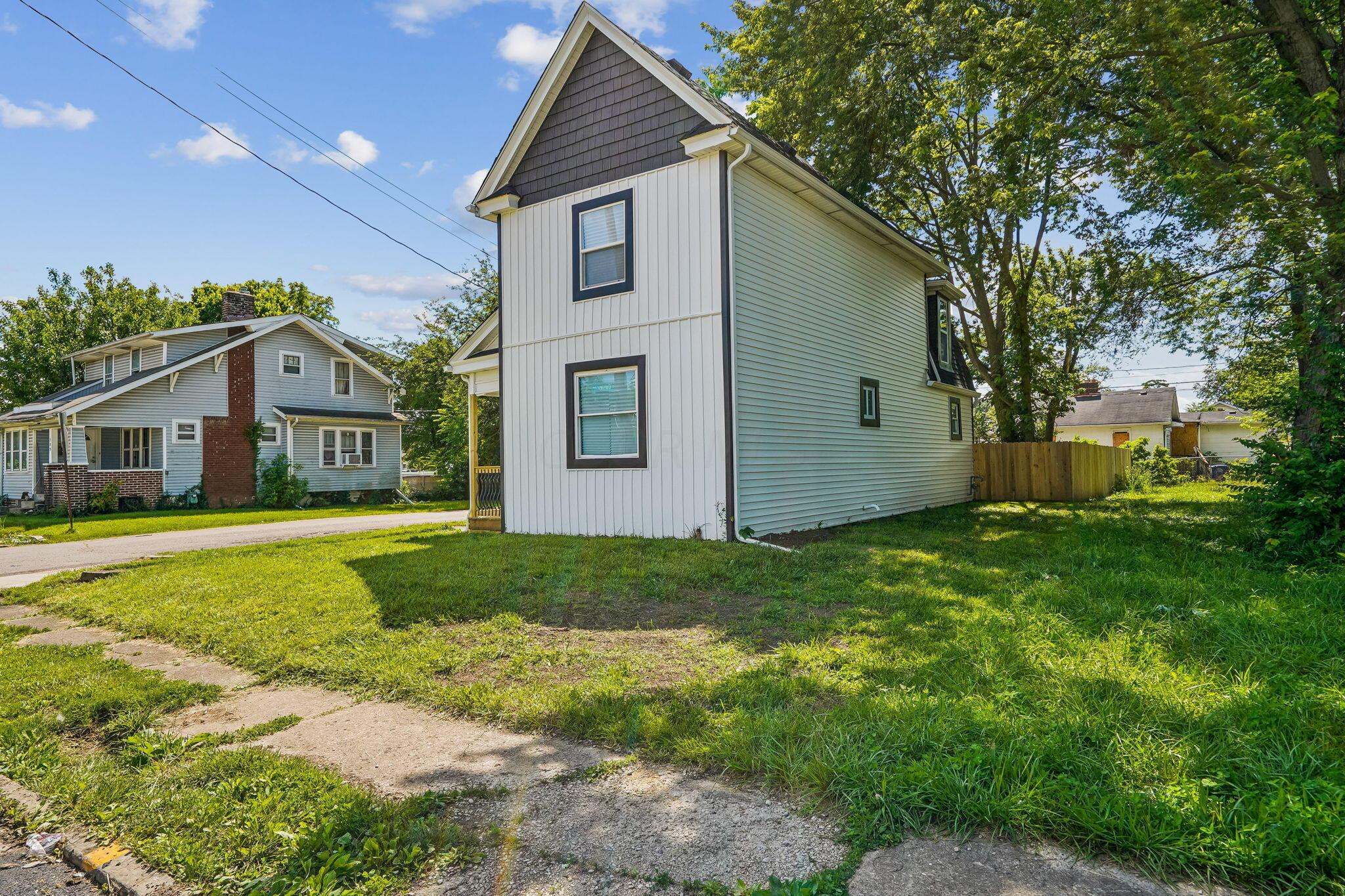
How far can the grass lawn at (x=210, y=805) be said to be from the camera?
2295mm

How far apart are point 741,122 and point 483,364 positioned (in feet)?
20.2

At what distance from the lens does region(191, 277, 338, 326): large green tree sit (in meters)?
44.1

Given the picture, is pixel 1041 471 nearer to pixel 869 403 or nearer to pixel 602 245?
pixel 869 403

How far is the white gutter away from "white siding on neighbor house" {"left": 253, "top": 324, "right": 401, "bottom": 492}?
20390 millimetres

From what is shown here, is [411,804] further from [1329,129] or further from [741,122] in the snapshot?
[1329,129]

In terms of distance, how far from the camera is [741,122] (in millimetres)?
9328

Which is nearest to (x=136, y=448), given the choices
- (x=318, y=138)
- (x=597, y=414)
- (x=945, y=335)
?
(x=318, y=138)

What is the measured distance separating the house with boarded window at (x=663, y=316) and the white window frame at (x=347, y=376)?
16.4m

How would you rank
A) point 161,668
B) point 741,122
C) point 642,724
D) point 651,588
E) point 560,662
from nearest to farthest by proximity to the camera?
1. point 642,724
2. point 560,662
3. point 161,668
4. point 651,588
5. point 741,122

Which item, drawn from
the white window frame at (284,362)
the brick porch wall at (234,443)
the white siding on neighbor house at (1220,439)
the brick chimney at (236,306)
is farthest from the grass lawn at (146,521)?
the white siding on neighbor house at (1220,439)

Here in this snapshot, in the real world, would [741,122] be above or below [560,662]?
above

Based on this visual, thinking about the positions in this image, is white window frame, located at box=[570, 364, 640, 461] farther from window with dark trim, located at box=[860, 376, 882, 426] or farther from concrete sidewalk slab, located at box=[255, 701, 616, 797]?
concrete sidewalk slab, located at box=[255, 701, 616, 797]

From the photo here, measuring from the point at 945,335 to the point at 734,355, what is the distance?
10396 mm

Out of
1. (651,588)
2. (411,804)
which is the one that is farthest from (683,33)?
(411,804)
